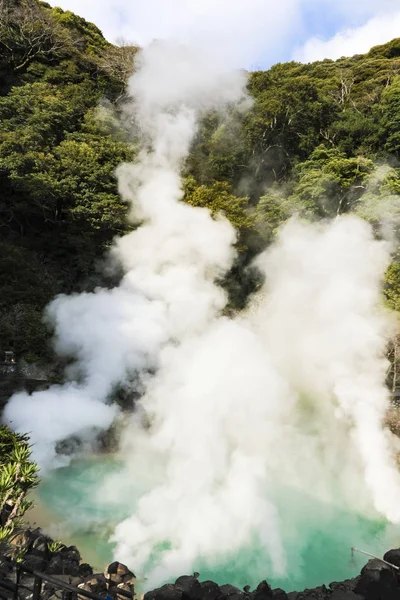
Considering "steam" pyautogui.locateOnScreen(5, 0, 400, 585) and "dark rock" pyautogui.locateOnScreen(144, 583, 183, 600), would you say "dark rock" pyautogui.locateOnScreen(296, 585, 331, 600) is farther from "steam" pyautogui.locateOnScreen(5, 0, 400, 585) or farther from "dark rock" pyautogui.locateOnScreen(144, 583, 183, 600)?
"dark rock" pyautogui.locateOnScreen(144, 583, 183, 600)

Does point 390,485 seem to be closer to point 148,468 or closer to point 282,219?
point 148,468

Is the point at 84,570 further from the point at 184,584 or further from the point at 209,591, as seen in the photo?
the point at 209,591

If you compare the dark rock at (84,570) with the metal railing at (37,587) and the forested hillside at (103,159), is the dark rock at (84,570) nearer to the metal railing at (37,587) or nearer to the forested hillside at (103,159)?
the metal railing at (37,587)

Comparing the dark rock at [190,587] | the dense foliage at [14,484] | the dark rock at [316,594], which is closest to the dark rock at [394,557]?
the dark rock at [316,594]

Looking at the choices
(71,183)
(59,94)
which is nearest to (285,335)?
(71,183)

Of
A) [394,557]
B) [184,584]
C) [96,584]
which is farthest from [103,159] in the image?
[394,557]

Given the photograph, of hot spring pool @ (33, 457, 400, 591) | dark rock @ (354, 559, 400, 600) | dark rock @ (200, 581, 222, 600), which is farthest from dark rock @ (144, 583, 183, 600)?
dark rock @ (354, 559, 400, 600)

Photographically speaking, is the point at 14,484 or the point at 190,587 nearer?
the point at 190,587
